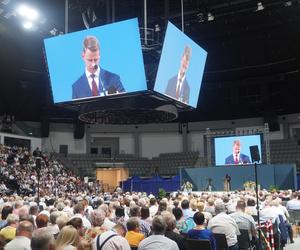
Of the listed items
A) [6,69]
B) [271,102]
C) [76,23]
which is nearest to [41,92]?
[6,69]

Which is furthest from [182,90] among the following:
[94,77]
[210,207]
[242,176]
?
[242,176]

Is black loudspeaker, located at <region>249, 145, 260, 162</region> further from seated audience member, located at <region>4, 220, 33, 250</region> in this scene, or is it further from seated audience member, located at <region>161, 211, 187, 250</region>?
seated audience member, located at <region>4, 220, 33, 250</region>

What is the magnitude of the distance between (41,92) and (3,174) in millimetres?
10640

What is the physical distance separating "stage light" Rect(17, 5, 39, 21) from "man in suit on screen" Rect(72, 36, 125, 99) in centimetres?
657

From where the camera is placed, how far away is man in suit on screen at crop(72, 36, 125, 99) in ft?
41.1

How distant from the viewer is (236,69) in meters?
32.7

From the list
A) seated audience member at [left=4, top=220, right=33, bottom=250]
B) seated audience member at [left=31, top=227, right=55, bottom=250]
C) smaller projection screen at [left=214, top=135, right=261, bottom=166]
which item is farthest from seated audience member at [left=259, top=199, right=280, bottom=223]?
smaller projection screen at [left=214, top=135, right=261, bottom=166]

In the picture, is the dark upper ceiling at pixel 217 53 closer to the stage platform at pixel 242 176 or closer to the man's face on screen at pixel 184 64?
the man's face on screen at pixel 184 64

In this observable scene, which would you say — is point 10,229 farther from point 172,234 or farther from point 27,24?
point 27,24

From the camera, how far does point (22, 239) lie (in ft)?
16.6

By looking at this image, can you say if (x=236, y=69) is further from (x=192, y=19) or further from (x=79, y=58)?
(x=79, y=58)

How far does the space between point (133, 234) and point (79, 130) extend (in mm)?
30963

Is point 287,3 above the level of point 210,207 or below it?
above

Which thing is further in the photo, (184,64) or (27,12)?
(27,12)
